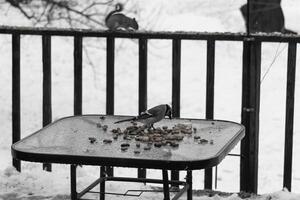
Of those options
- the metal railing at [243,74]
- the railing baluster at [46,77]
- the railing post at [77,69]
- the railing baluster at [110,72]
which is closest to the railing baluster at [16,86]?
the metal railing at [243,74]

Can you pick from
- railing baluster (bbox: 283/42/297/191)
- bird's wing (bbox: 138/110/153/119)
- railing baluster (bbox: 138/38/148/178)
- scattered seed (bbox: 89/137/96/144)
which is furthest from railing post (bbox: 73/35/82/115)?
scattered seed (bbox: 89/137/96/144)

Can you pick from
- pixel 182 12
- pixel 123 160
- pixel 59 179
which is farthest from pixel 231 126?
pixel 182 12

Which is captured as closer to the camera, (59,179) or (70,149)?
(70,149)

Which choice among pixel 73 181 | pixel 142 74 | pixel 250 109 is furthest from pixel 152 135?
pixel 142 74

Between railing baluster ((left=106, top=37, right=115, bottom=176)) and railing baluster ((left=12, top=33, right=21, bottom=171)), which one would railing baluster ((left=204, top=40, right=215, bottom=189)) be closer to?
railing baluster ((left=106, top=37, right=115, bottom=176))

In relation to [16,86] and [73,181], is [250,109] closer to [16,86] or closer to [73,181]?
[73,181]

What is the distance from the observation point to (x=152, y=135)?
12.3 feet

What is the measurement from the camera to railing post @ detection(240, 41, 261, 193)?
4965 millimetres

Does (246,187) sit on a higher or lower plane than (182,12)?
lower

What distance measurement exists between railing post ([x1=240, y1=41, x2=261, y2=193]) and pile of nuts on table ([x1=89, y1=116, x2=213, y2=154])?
101 centimetres

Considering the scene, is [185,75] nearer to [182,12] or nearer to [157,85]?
[157,85]

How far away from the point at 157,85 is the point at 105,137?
33.5ft

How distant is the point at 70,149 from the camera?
3461 millimetres

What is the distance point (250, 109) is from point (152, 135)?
1.43 meters
